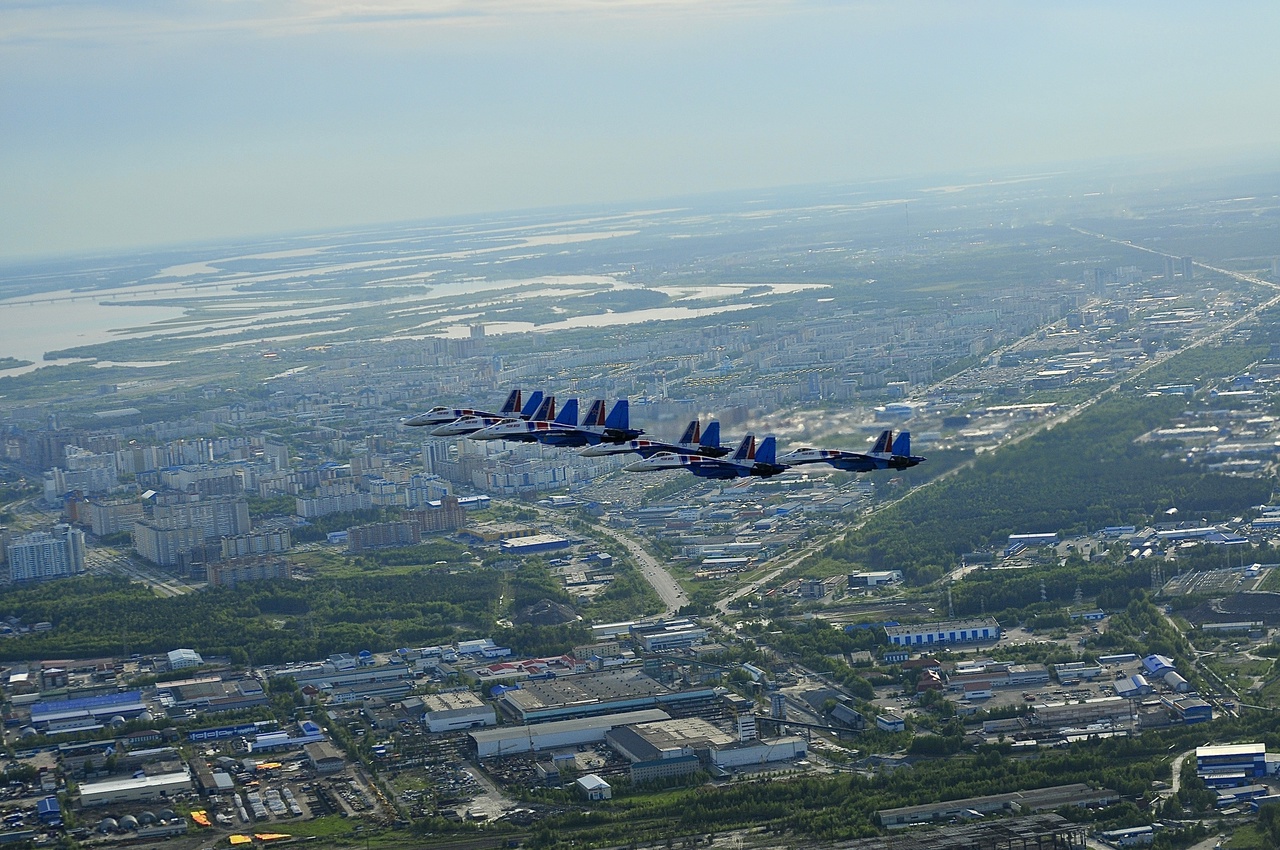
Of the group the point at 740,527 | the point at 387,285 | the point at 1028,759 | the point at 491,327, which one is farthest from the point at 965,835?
the point at 387,285

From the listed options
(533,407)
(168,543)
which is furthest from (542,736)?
(168,543)

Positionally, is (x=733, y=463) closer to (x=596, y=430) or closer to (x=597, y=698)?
(x=596, y=430)

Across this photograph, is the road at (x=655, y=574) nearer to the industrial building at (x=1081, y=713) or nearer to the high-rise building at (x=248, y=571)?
the high-rise building at (x=248, y=571)

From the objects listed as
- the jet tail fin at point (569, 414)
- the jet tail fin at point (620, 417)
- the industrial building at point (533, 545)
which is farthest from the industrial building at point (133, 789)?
the industrial building at point (533, 545)

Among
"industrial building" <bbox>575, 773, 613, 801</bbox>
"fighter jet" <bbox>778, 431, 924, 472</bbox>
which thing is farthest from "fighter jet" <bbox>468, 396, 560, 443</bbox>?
"industrial building" <bbox>575, 773, 613, 801</bbox>

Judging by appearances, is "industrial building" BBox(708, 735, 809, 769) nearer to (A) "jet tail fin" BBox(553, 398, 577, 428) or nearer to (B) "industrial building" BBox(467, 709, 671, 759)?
(B) "industrial building" BBox(467, 709, 671, 759)

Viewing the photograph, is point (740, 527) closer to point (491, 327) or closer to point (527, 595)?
point (527, 595)
